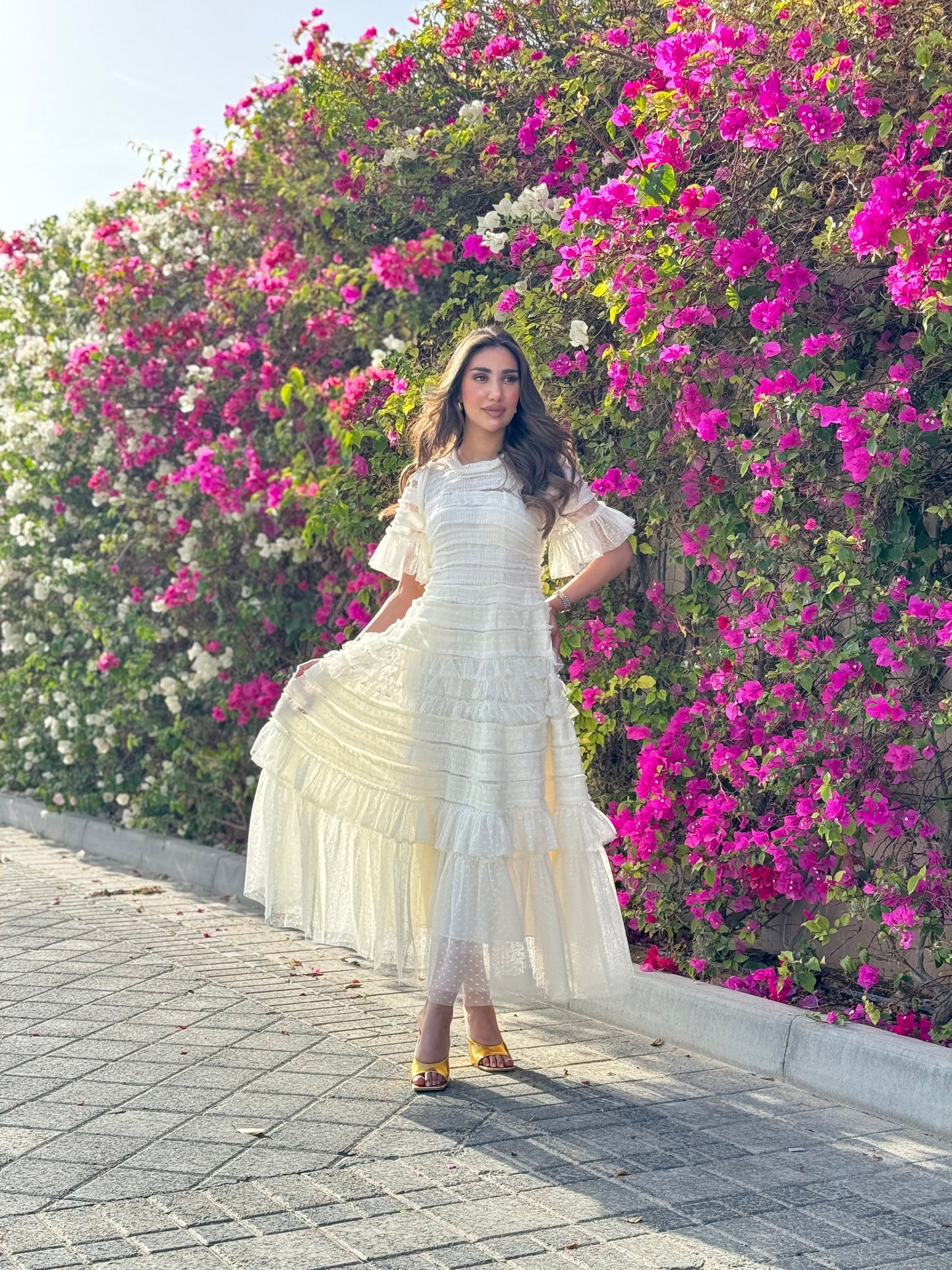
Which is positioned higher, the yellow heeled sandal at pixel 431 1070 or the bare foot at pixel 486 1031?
the bare foot at pixel 486 1031

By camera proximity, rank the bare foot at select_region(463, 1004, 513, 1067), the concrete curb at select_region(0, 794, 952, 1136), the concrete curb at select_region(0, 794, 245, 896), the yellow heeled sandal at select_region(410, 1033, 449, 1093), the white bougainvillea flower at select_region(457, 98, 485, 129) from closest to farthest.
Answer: the concrete curb at select_region(0, 794, 952, 1136)
the yellow heeled sandal at select_region(410, 1033, 449, 1093)
the bare foot at select_region(463, 1004, 513, 1067)
the white bougainvillea flower at select_region(457, 98, 485, 129)
the concrete curb at select_region(0, 794, 245, 896)

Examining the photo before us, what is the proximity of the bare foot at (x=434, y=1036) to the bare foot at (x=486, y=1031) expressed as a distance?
151 millimetres

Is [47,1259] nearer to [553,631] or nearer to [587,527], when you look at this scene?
[553,631]

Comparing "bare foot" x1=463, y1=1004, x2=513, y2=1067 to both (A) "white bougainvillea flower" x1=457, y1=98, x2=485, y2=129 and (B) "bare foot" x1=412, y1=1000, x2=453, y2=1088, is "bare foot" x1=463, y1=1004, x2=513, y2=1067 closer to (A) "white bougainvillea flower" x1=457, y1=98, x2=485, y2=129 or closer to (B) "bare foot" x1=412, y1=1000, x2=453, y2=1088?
(B) "bare foot" x1=412, y1=1000, x2=453, y2=1088

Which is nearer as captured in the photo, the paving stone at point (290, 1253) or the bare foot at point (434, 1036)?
the paving stone at point (290, 1253)

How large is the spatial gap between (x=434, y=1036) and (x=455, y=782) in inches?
29.3

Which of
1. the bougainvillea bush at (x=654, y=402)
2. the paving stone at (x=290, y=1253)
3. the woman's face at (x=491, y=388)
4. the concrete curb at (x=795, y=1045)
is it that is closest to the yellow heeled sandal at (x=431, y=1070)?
the concrete curb at (x=795, y=1045)

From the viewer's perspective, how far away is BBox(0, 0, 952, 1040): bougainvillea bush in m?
4.72

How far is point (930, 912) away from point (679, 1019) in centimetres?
94

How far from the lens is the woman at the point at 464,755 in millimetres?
4484

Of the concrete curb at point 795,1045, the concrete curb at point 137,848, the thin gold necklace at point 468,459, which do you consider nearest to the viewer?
the concrete curb at point 795,1045

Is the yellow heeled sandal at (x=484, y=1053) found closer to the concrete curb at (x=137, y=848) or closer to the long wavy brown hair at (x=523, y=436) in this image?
the long wavy brown hair at (x=523, y=436)

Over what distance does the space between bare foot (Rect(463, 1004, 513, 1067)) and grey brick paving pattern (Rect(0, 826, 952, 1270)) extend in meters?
0.08

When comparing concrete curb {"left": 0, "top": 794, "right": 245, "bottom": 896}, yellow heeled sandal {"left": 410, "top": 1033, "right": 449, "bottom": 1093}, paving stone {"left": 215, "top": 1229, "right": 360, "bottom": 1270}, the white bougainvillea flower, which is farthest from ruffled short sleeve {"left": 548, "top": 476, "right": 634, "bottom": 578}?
concrete curb {"left": 0, "top": 794, "right": 245, "bottom": 896}
